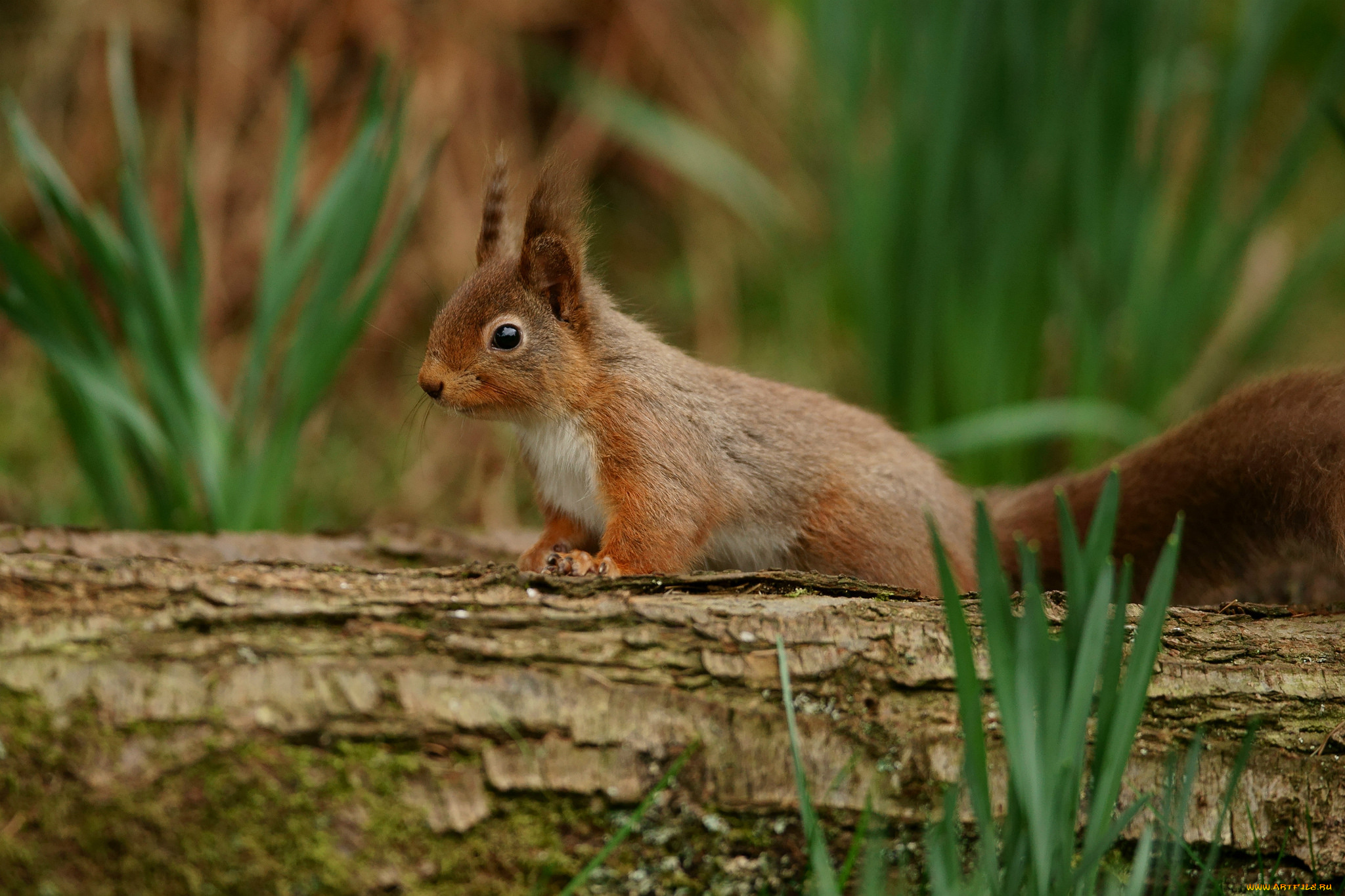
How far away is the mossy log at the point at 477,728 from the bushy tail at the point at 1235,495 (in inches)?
14.2

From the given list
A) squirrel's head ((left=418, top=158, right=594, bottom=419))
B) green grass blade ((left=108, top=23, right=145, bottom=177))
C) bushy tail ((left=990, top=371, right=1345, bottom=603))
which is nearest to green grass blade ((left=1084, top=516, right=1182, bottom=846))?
bushy tail ((left=990, top=371, right=1345, bottom=603))

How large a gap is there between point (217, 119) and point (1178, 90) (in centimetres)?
380

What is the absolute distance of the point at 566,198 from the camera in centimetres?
229

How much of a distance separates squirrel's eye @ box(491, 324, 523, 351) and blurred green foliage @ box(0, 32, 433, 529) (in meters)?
0.53

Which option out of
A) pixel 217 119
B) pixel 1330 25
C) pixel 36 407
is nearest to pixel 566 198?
pixel 36 407

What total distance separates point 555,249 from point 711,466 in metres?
0.53

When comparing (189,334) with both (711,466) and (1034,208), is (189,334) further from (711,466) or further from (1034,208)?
(1034,208)

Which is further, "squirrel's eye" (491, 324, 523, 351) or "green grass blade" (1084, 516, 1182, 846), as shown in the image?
"squirrel's eye" (491, 324, 523, 351)

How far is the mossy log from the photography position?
1336 millimetres

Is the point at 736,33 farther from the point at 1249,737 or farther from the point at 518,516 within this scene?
the point at 1249,737

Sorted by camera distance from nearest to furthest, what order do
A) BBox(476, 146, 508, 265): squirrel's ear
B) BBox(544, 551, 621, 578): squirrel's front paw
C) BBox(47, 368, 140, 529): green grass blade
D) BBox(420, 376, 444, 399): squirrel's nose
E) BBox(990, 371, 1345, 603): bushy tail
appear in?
BBox(990, 371, 1345, 603): bushy tail < BBox(544, 551, 621, 578): squirrel's front paw < BBox(420, 376, 444, 399): squirrel's nose < BBox(476, 146, 508, 265): squirrel's ear < BBox(47, 368, 140, 529): green grass blade

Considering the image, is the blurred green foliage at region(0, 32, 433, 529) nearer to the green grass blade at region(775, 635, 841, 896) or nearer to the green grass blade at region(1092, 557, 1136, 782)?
the green grass blade at region(775, 635, 841, 896)

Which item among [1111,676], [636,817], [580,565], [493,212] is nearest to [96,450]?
[493,212]

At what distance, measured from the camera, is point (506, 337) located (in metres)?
2.32
